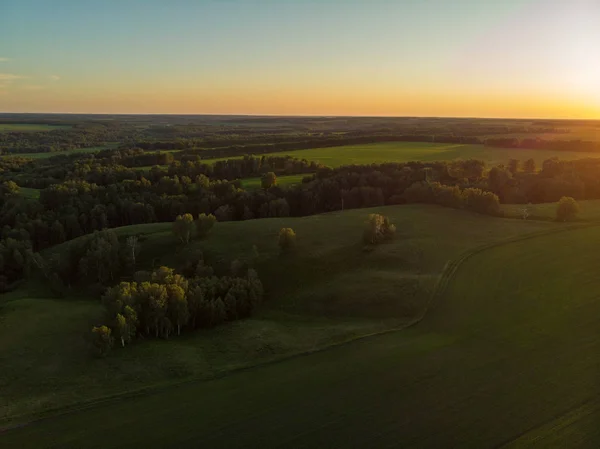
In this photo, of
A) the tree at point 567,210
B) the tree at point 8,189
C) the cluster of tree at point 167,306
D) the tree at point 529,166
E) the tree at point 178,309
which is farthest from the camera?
the tree at point 529,166

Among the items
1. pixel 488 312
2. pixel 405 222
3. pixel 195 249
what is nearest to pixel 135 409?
pixel 488 312

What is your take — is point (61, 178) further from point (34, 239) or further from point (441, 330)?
point (441, 330)

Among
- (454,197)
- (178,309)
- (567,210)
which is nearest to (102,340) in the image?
(178,309)

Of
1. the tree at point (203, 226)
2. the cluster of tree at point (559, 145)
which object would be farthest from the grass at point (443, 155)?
the tree at point (203, 226)

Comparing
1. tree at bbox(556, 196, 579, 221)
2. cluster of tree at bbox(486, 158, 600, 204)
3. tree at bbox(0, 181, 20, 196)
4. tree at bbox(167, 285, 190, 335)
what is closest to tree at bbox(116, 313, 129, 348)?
tree at bbox(167, 285, 190, 335)

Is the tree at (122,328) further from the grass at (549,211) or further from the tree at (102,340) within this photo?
the grass at (549,211)

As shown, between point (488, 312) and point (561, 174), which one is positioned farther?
point (561, 174)
